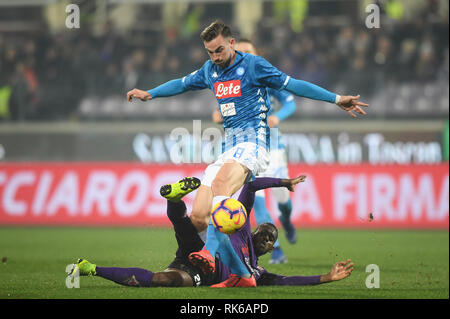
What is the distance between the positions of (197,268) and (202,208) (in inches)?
29.1

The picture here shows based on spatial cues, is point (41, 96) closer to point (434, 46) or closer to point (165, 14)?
point (165, 14)

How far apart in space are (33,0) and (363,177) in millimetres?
9907

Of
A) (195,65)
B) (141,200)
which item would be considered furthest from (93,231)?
(195,65)

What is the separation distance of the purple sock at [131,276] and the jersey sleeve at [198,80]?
1934mm

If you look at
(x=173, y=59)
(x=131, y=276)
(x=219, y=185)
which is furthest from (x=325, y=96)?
(x=173, y=59)

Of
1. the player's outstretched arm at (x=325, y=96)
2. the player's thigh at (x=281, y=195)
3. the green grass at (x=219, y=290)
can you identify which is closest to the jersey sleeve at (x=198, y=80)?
the player's outstretched arm at (x=325, y=96)

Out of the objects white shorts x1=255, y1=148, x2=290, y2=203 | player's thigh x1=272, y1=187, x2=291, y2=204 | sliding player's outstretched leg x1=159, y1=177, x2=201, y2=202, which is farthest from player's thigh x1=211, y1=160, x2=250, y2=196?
player's thigh x1=272, y1=187, x2=291, y2=204

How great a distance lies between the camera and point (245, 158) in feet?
22.0

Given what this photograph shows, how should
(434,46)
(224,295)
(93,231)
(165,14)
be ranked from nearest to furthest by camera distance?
1. (224,295)
2. (93,231)
3. (434,46)
4. (165,14)

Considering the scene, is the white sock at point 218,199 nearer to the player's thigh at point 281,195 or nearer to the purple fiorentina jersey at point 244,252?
the purple fiorentina jersey at point 244,252

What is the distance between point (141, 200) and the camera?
14.8 metres

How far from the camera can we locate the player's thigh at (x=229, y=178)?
6.43 metres

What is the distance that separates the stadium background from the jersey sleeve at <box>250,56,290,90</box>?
Result: 752 centimetres

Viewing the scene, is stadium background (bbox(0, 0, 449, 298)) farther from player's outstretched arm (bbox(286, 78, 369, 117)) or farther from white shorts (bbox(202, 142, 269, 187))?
player's outstretched arm (bbox(286, 78, 369, 117))
